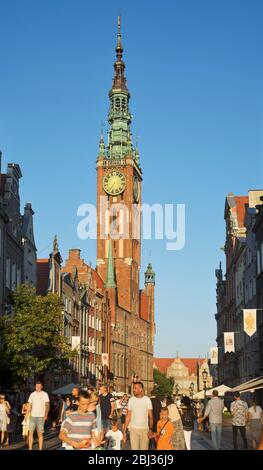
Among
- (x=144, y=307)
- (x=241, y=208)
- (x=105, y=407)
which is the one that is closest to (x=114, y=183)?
(x=144, y=307)

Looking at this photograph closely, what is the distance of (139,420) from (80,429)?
13.2ft

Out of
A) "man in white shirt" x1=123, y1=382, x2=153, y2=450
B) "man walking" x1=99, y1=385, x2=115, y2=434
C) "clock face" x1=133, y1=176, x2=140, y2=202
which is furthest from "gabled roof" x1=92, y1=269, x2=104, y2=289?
"man in white shirt" x1=123, y1=382, x2=153, y2=450

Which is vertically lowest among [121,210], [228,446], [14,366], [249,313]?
[228,446]

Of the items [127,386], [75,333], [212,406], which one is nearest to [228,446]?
[212,406]

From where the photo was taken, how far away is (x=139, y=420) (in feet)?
49.5

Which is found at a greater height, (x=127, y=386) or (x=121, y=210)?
(x=121, y=210)

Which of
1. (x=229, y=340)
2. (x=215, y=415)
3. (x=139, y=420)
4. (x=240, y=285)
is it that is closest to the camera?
(x=139, y=420)

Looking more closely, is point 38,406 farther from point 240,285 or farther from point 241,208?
point 241,208

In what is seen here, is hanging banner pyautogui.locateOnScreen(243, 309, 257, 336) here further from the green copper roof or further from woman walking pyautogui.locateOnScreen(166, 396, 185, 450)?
the green copper roof
